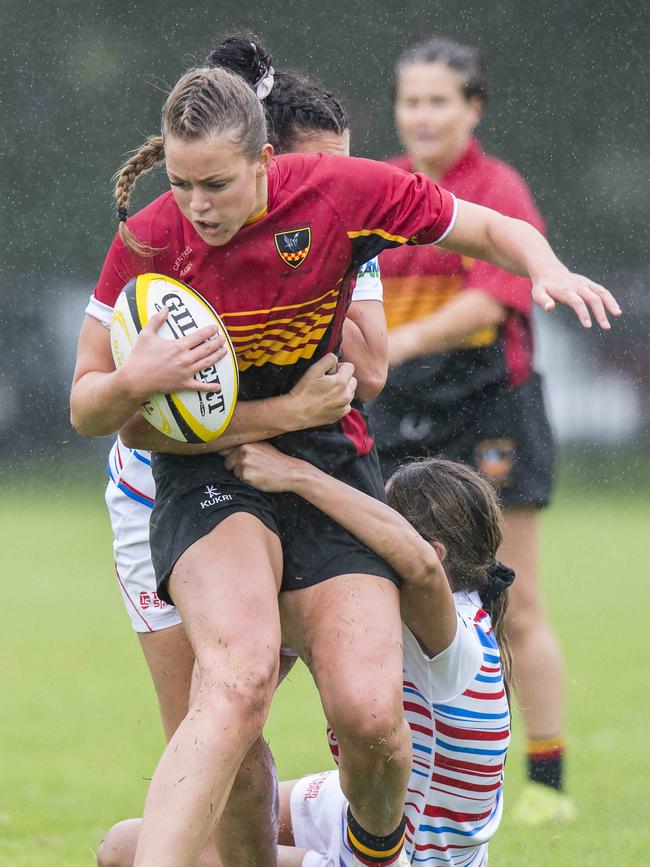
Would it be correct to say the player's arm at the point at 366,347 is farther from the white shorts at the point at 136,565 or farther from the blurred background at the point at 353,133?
the blurred background at the point at 353,133

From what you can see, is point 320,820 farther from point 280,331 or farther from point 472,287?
point 472,287

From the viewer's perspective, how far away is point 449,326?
5.12 meters

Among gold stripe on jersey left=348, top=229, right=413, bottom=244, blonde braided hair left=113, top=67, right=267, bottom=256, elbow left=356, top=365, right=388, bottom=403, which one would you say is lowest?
elbow left=356, top=365, right=388, bottom=403

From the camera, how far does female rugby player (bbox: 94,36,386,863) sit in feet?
10.8

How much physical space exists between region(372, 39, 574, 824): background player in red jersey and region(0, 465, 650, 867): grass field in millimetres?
495

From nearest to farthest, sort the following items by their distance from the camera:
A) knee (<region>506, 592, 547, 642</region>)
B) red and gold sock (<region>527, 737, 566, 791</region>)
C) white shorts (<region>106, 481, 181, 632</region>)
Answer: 1. white shorts (<region>106, 481, 181, 632</region>)
2. red and gold sock (<region>527, 737, 566, 791</region>)
3. knee (<region>506, 592, 547, 642</region>)

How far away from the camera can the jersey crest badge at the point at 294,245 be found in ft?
10.7

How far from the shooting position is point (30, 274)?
18250 millimetres

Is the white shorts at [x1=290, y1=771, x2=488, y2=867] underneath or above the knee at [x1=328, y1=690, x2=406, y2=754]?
underneath

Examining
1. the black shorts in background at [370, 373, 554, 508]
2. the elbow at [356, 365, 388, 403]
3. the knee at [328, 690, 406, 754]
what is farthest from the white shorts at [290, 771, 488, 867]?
the black shorts in background at [370, 373, 554, 508]

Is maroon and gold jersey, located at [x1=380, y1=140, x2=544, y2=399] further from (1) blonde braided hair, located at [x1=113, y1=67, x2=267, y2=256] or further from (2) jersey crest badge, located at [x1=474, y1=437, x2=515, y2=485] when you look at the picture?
(1) blonde braided hair, located at [x1=113, y1=67, x2=267, y2=256]

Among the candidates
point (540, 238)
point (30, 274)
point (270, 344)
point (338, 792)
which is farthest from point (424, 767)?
point (30, 274)

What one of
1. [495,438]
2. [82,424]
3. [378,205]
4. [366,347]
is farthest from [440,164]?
[82,424]

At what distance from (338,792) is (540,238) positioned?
149 centimetres
